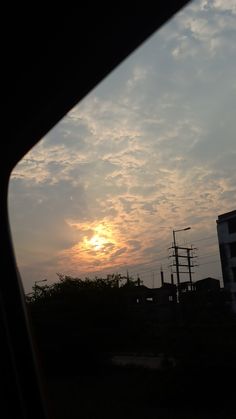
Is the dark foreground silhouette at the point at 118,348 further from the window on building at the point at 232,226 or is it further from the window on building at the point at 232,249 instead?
the window on building at the point at 232,249

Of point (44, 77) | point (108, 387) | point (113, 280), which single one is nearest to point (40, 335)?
point (113, 280)

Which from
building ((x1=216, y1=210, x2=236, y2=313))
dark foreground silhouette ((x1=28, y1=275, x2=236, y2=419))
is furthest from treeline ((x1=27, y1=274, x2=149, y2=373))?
building ((x1=216, y1=210, x2=236, y2=313))

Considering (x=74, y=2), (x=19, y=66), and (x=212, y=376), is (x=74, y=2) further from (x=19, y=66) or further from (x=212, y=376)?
(x=212, y=376)

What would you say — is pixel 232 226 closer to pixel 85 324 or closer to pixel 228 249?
pixel 228 249

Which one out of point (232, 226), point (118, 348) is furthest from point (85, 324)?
point (232, 226)

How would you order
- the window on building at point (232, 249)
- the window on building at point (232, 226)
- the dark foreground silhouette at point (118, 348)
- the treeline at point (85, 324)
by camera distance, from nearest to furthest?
the dark foreground silhouette at point (118, 348) → the treeline at point (85, 324) → the window on building at point (232, 226) → the window on building at point (232, 249)

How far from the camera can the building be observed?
44.3 m

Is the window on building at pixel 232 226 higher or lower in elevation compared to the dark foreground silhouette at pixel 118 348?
higher

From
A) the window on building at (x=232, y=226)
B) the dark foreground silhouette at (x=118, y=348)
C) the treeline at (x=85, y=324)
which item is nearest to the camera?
the dark foreground silhouette at (x=118, y=348)

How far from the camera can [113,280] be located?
17.7 meters

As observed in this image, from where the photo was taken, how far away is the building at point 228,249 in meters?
44.3

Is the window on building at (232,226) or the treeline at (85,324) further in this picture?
the window on building at (232,226)

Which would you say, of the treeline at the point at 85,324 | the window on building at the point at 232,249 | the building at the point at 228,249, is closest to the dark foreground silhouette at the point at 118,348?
the treeline at the point at 85,324

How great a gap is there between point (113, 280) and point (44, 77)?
15.1m
